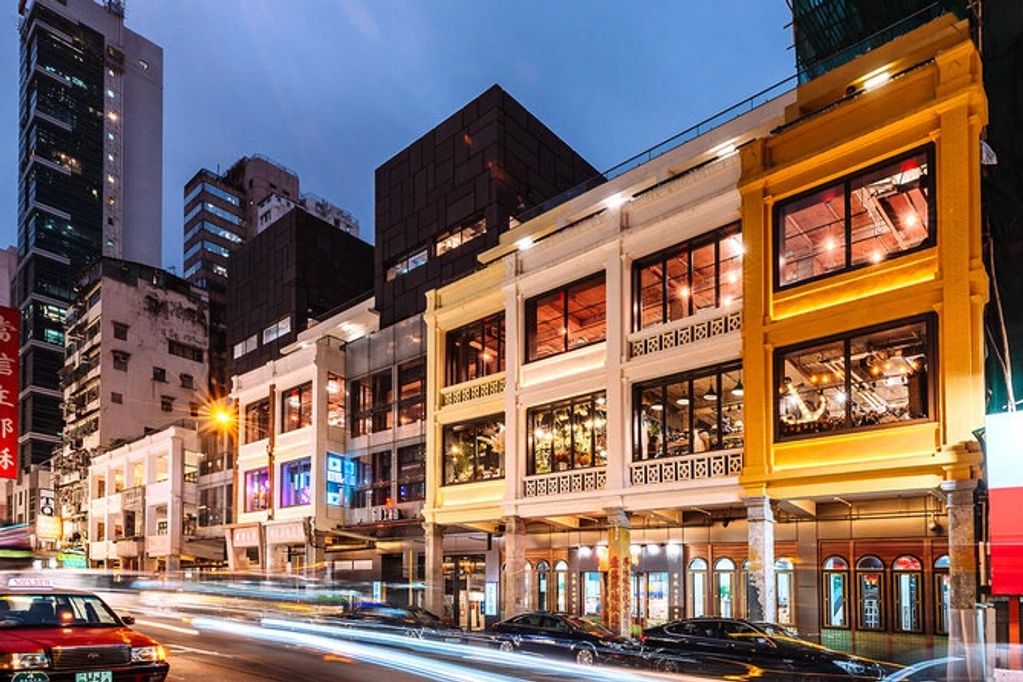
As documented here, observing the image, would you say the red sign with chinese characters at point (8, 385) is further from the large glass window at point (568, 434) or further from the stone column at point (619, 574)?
the stone column at point (619, 574)

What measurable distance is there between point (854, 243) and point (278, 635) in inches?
659

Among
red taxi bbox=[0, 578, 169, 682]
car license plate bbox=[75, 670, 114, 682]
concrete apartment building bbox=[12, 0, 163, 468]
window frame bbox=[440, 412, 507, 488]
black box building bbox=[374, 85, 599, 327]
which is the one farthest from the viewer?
concrete apartment building bbox=[12, 0, 163, 468]

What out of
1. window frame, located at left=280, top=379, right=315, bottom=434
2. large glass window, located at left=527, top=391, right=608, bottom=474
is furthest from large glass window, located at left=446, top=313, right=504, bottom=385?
window frame, located at left=280, top=379, right=315, bottom=434

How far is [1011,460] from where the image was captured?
363 inches

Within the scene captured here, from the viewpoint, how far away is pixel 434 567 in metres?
28.7

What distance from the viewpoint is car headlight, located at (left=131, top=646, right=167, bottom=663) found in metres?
10.7

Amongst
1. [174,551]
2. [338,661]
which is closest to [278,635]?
[338,661]

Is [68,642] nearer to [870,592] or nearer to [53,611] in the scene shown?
[53,611]

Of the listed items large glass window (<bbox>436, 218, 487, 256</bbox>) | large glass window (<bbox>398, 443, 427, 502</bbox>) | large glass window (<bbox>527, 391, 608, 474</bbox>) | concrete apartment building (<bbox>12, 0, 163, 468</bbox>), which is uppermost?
concrete apartment building (<bbox>12, 0, 163, 468</bbox>)

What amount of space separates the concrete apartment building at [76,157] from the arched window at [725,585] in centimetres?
8798

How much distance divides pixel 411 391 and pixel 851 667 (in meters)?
21.1

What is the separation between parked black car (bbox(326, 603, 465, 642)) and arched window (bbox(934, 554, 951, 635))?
36.7 ft

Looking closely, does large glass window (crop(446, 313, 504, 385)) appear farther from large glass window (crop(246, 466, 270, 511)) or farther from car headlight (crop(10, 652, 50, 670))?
car headlight (crop(10, 652, 50, 670))

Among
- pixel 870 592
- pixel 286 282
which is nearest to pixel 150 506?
pixel 286 282
